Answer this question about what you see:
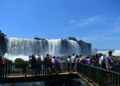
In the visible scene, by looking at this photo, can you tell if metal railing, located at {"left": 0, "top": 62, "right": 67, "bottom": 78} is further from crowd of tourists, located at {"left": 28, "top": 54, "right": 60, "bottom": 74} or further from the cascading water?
the cascading water

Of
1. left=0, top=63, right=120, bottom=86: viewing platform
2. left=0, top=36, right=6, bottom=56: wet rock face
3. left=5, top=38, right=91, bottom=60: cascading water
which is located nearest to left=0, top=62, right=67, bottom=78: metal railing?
left=0, top=63, right=120, bottom=86: viewing platform

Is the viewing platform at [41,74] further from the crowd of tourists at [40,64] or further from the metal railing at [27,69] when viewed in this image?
the crowd of tourists at [40,64]

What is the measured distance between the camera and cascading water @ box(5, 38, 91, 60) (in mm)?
56062

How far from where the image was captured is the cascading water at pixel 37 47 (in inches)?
2207

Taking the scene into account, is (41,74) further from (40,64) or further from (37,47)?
(37,47)

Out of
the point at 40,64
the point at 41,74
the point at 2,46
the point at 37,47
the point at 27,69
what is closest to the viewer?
the point at 40,64

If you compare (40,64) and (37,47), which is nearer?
(40,64)

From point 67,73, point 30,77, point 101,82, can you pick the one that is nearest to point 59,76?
point 67,73

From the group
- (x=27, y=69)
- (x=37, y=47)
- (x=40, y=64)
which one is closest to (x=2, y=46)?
(x=37, y=47)

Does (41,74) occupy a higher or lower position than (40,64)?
lower

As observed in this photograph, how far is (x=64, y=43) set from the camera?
7350cm

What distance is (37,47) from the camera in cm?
6219

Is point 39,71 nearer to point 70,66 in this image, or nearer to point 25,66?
point 25,66

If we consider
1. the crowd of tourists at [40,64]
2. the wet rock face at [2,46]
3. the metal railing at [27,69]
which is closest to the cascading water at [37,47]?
the wet rock face at [2,46]
